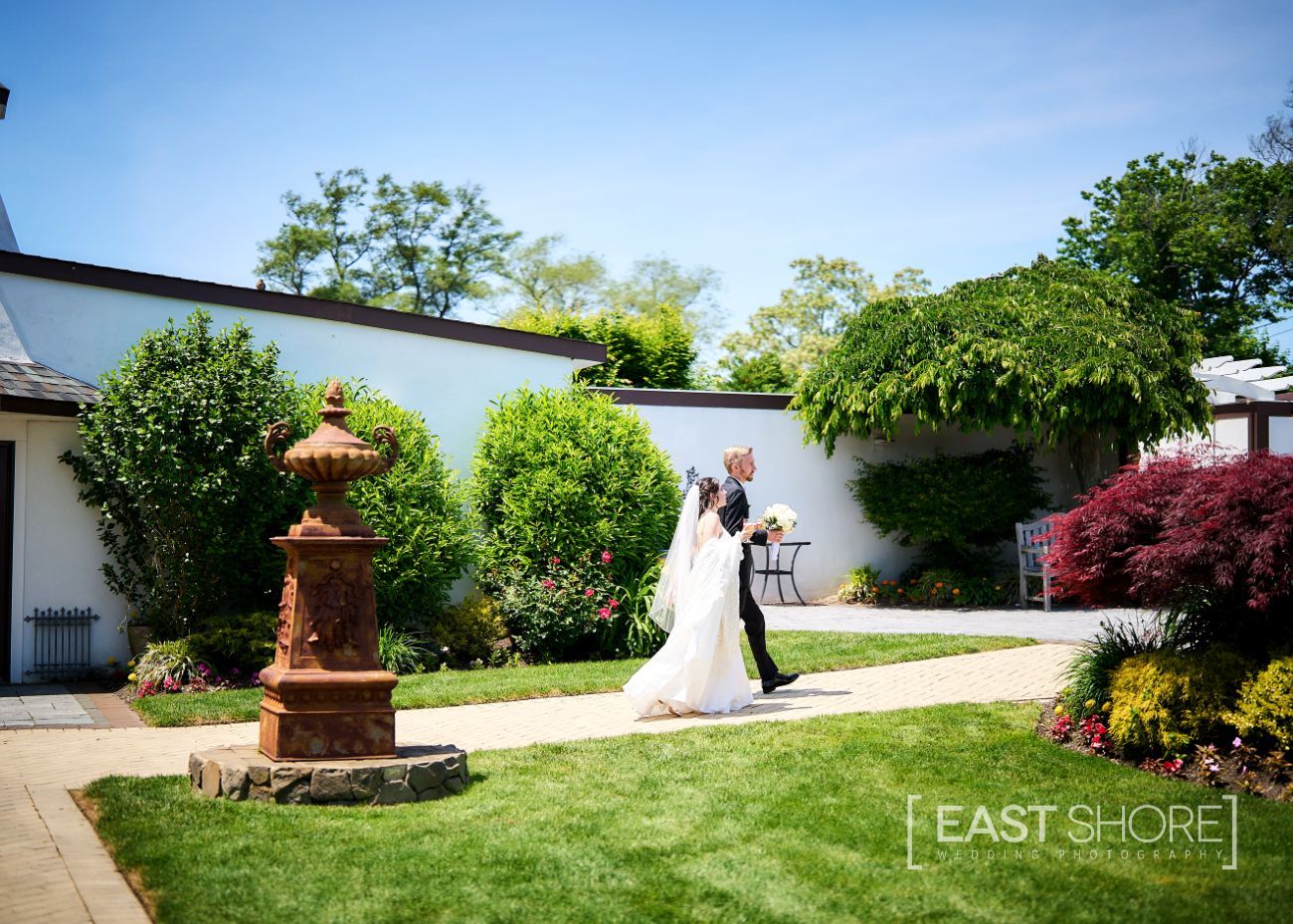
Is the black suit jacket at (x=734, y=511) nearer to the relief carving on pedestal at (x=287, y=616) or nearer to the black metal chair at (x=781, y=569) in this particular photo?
the relief carving on pedestal at (x=287, y=616)

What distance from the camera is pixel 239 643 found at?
32.5 ft

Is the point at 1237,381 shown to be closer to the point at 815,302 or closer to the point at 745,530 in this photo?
the point at 745,530

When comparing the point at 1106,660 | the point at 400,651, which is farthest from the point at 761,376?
the point at 1106,660

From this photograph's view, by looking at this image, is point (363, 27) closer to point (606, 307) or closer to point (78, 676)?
point (78, 676)

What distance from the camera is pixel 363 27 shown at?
16141 mm

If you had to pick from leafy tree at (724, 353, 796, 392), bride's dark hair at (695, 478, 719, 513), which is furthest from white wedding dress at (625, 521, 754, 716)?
leafy tree at (724, 353, 796, 392)

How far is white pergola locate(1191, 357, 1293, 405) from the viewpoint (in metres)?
18.1

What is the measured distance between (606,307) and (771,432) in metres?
35.3

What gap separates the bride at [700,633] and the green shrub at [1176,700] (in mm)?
2802

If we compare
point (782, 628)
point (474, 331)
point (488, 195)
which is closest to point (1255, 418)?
point (782, 628)

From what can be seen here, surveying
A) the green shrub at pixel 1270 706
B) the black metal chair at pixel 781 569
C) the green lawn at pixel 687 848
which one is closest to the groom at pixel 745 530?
the green lawn at pixel 687 848

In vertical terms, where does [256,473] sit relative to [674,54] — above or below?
below

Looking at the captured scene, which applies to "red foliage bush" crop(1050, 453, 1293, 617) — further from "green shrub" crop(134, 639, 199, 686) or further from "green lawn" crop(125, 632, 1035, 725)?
"green shrub" crop(134, 639, 199, 686)

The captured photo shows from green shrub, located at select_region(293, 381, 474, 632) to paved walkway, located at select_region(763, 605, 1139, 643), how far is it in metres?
4.35
